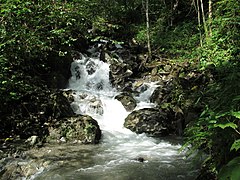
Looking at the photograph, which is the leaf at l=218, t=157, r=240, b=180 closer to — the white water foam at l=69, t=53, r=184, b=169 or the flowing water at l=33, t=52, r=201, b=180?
the flowing water at l=33, t=52, r=201, b=180

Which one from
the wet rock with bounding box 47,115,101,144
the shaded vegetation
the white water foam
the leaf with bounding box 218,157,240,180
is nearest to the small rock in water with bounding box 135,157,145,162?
the white water foam

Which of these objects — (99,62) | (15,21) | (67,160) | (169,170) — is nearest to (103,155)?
(67,160)

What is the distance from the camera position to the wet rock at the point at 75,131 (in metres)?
7.43

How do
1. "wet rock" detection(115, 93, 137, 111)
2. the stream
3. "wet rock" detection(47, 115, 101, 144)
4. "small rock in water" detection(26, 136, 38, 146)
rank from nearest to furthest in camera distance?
1. the stream
2. "small rock in water" detection(26, 136, 38, 146)
3. "wet rock" detection(47, 115, 101, 144)
4. "wet rock" detection(115, 93, 137, 111)

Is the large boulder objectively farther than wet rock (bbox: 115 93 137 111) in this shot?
No

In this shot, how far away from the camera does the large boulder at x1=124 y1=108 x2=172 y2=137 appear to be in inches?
333

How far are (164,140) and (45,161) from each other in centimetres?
380

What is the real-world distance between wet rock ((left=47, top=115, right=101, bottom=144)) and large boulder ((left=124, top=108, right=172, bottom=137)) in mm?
1496

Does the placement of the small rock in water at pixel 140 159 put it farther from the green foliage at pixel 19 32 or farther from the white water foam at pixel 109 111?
the green foliage at pixel 19 32

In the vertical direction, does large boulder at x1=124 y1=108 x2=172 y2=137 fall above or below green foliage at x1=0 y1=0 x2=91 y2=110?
below

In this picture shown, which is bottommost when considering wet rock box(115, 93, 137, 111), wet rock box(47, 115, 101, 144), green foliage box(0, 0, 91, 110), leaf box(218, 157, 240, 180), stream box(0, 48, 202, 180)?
stream box(0, 48, 202, 180)

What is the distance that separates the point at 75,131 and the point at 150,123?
267 cm

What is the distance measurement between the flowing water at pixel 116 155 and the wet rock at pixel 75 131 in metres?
0.35

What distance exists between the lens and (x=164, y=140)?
7801 millimetres
